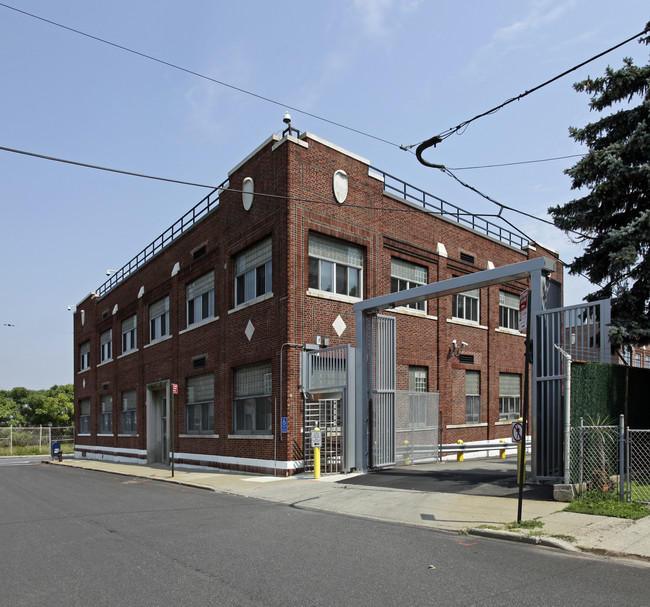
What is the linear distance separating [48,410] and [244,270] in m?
69.1

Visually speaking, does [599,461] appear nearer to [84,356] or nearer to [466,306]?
[466,306]

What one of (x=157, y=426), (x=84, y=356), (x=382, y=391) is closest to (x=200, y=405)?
(x=157, y=426)

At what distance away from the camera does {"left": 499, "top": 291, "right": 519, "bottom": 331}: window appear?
2956 cm

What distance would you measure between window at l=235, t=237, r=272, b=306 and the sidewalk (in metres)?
6.56

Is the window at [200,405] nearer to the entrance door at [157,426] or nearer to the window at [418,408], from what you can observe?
the entrance door at [157,426]

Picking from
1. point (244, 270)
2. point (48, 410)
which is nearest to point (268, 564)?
point (244, 270)

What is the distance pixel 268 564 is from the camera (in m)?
7.51

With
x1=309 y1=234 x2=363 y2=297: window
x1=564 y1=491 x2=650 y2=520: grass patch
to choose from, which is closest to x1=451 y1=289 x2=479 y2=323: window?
x1=309 y1=234 x2=363 y2=297: window

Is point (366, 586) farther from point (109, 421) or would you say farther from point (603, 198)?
point (109, 421)

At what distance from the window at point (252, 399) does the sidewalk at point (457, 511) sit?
2.87 m

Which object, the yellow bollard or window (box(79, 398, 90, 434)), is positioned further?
window (box(79, 398, 90, 434))

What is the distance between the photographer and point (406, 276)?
23.9 m

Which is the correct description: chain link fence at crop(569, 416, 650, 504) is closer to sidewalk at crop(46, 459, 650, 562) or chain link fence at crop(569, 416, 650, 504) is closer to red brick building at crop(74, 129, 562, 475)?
sidewalk at crop(46, 459, 650, 562)

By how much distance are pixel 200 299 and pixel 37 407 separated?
7681 centimetres
